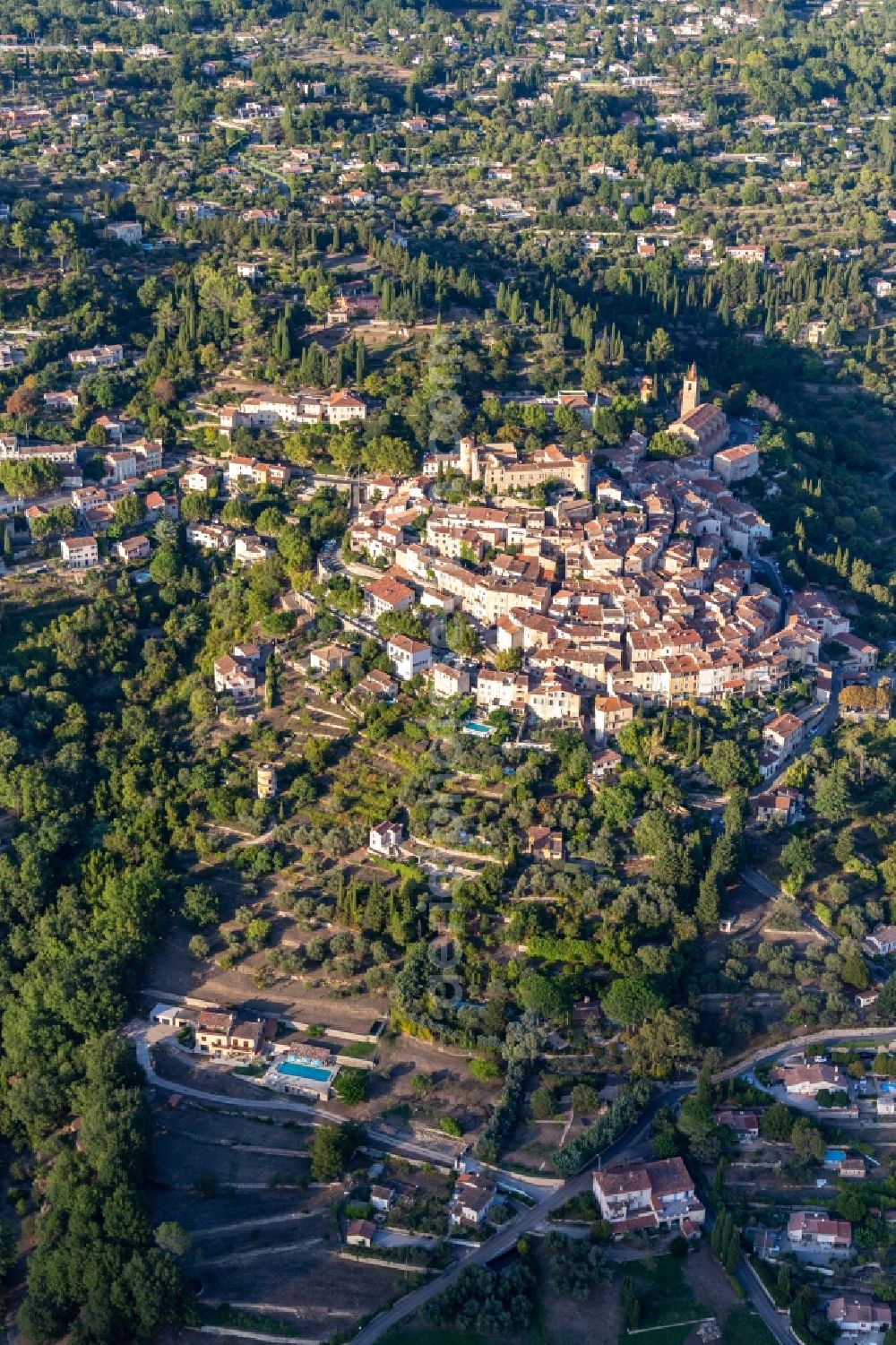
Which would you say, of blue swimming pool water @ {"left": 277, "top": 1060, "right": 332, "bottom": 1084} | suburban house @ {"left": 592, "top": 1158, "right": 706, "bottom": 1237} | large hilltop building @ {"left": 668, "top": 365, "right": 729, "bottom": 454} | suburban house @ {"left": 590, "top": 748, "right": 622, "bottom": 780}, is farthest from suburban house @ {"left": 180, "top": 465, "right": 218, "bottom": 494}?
suburban house @ {"left": 592, "top": 1158, "right": 706, "bottom": 1237}

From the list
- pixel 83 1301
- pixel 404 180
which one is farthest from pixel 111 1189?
pixel 404 180

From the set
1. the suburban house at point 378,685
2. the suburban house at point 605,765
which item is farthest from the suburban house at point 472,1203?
the suburban house at point 378,685

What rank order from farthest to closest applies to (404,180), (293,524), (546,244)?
1. (404,180)
2. (546,244)
3. (293,524)

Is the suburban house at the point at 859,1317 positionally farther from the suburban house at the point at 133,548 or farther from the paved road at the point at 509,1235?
the suburban house at the point at 133,548

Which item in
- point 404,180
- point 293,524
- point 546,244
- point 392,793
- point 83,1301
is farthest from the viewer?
point 404,180

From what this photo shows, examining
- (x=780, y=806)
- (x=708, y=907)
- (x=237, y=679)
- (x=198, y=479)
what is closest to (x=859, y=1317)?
(x=708, y=907)

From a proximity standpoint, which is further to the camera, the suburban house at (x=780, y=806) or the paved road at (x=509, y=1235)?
the suburban house at (x=780, y=806)

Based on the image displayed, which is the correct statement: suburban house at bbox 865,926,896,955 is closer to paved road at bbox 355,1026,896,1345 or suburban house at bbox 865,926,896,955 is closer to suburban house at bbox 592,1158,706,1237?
paved road at bbox 355,1026,896,1345

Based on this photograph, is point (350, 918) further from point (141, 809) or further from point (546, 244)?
point (546, 244)
